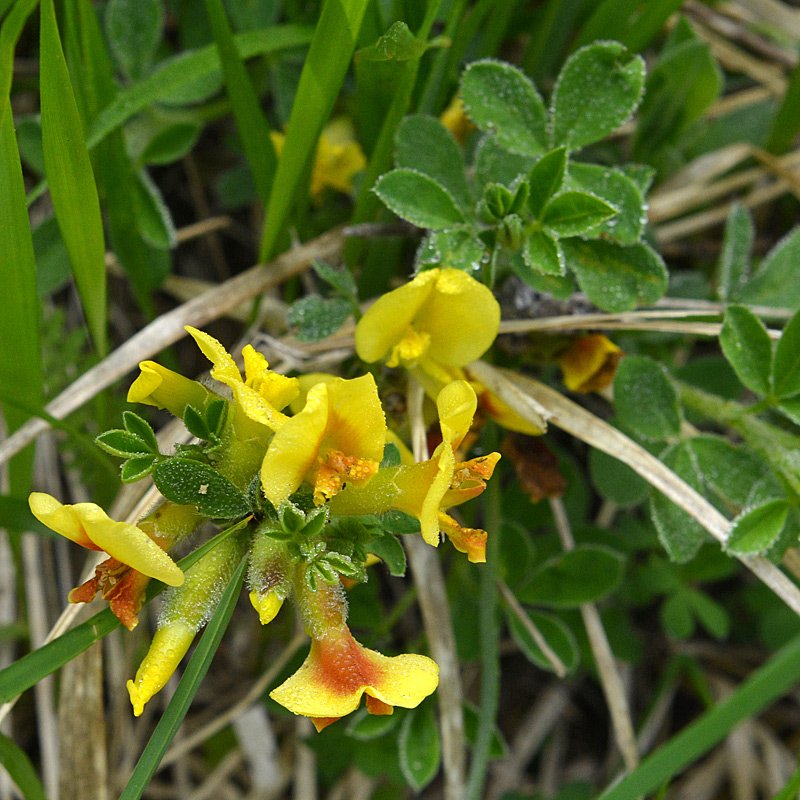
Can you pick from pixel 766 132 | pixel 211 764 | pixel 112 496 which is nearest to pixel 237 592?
pixel 112 496

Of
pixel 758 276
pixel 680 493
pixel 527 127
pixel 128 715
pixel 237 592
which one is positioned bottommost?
pixel 128 715

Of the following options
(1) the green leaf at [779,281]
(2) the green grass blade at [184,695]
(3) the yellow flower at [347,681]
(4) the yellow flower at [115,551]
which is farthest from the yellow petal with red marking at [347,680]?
(1) the green leaf at [779,281]

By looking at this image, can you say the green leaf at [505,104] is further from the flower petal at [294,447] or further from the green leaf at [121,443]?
the green leaf at [121,443]

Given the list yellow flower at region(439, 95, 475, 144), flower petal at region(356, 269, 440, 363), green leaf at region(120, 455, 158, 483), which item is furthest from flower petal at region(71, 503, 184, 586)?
yellow flower at region(439, 95, 475, 144)

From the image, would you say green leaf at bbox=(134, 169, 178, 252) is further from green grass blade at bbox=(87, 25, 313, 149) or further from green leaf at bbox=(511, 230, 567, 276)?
green leaf at bbox=(511, 230, 567, 276)

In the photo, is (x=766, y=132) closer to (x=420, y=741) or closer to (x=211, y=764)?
(x=420, y=741)

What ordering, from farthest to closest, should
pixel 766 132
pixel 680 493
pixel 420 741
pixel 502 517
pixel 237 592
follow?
pixel 766 132, pixel 502 517, pixel 420 741, pixel 680 493, pixel 237 592

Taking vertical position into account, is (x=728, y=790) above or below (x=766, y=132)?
below
